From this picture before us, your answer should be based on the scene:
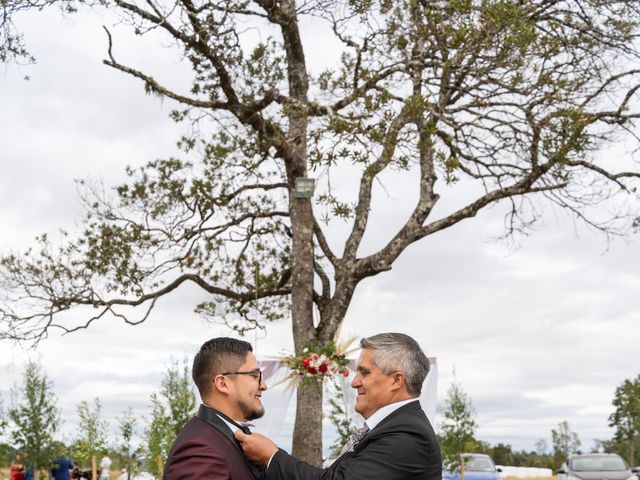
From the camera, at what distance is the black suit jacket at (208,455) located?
149 inches

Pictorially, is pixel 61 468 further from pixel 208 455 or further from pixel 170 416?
pixel 208 455

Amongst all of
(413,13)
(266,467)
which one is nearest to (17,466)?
(413,13)

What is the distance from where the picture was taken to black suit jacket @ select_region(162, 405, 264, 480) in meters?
3.78

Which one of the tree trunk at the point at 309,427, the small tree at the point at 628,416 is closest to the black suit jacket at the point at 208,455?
the tree trunk at the point at 309,427

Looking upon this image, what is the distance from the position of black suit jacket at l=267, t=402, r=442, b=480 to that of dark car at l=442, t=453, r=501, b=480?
22853 mm

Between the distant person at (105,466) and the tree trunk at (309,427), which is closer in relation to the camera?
the tree trunk at (309,427)

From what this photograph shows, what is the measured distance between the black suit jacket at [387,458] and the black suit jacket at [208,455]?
0.47 ft

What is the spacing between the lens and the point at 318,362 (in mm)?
16000

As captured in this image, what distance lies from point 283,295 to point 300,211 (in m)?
3.41

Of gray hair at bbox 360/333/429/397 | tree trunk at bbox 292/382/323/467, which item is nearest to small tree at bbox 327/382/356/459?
tree trunk at bbox 292/382/323/467

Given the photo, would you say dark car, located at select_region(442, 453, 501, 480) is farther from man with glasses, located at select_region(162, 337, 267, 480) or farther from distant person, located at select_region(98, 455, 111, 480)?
man with glasses, located at select_region(162, 337, 267, 480)

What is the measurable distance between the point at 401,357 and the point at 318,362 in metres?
11.9

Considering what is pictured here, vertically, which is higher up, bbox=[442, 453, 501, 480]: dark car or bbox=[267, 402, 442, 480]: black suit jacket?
bbox=[442, 453, 501, 480]: dark car

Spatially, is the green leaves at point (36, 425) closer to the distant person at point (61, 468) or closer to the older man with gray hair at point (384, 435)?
the distant person at point (61, 468)
